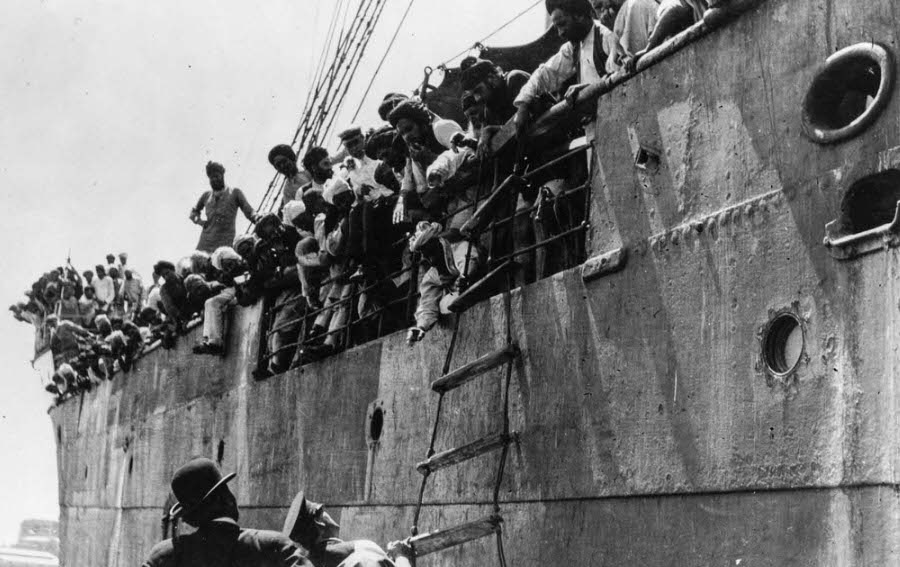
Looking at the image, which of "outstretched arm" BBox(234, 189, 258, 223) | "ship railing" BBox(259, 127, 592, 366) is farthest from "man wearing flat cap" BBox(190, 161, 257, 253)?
"ship railing" BBox(259, 127, 592, 366)

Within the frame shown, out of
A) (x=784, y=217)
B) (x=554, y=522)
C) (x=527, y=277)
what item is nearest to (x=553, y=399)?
(x=554, y=522)

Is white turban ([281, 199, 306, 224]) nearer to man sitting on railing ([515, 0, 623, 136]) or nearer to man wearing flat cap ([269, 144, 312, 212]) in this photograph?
man wearing flat cap ([269, 144, 312, 212])

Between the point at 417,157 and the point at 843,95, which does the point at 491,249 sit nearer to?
the point at 417,157

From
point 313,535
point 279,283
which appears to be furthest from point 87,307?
point 313,535

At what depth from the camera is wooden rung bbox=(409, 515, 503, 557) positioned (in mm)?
6062

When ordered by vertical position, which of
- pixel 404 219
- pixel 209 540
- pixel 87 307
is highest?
pixel 87 307

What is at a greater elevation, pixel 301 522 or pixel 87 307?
pixel 87 307

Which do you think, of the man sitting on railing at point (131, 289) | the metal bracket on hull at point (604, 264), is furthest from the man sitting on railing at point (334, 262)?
the man sitting on railing at point (131, 289)

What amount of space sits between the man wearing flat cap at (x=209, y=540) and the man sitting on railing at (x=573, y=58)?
3020 millimetres

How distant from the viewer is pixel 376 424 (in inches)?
321

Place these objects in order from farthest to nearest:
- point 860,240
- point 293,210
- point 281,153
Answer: point 281,153
point 293,210
point 860,240

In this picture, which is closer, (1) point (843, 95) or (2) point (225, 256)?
(1) point (843, 95)

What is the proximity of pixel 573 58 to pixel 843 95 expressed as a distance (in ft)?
7.68

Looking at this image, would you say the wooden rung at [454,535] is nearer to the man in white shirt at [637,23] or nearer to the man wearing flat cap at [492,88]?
the man in white shirt at [637,23]
